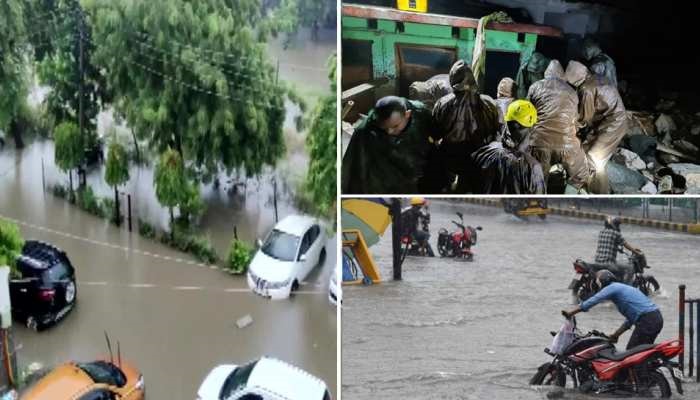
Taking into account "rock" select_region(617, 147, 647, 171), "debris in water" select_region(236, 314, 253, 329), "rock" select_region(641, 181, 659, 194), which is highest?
"rock" select_region(617, 147, 647, 171)

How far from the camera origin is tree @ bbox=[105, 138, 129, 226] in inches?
99.7

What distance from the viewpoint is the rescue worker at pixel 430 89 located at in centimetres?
259

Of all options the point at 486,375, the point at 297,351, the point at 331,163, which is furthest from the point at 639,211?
the point at 297,351

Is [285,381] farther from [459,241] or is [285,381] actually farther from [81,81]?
[81,81]

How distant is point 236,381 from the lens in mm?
2541

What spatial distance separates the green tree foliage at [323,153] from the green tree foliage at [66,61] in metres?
0.77

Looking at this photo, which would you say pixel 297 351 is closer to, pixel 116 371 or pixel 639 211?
pixel 116 371

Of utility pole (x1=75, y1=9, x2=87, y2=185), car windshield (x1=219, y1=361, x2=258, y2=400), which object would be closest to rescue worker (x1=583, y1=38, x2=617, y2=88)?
car windshield (x1=219, y1=361, x2=258, y2=400)

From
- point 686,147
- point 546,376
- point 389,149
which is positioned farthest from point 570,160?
point 546,376

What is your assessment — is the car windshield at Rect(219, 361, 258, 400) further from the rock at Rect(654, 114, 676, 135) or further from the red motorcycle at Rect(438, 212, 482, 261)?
the rock at Rect(654, 114, 676, 135)

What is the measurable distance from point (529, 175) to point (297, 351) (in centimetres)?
112

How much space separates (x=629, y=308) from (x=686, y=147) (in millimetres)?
677

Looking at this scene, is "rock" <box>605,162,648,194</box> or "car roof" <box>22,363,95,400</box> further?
"rock" <box>605,162,648,194</box>

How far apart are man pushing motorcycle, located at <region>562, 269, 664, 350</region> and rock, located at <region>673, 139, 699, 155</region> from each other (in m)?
0.57
